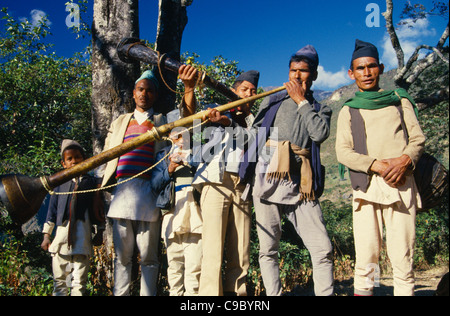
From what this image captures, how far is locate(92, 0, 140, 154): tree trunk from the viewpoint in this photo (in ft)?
14.6

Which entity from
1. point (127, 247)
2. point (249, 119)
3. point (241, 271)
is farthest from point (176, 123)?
point (241, 271)

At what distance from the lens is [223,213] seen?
3.10 meters

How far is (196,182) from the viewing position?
319 centimetres

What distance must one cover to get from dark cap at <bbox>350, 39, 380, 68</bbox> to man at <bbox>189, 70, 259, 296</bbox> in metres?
1.28

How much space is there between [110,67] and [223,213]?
2706 millimetres

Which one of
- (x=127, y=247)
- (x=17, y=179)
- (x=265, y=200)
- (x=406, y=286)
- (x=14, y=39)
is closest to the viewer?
(x=406, y=286)

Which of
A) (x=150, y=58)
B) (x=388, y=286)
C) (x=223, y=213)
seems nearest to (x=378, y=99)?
(x=223, y=213)

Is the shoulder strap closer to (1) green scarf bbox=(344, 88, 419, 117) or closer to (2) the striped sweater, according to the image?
(1) green scarf bbox=(344, 88, 419, 117)

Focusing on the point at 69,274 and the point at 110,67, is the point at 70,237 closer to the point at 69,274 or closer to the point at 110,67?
the point at 69,274

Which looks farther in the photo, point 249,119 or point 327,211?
point 327,211

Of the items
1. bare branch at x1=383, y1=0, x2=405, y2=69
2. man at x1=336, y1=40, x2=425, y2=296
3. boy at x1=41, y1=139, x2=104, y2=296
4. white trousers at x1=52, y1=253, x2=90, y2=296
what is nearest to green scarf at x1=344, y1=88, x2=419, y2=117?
man at x1=336, y1=40, x2=425, y2=296

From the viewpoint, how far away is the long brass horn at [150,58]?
3.55 m
